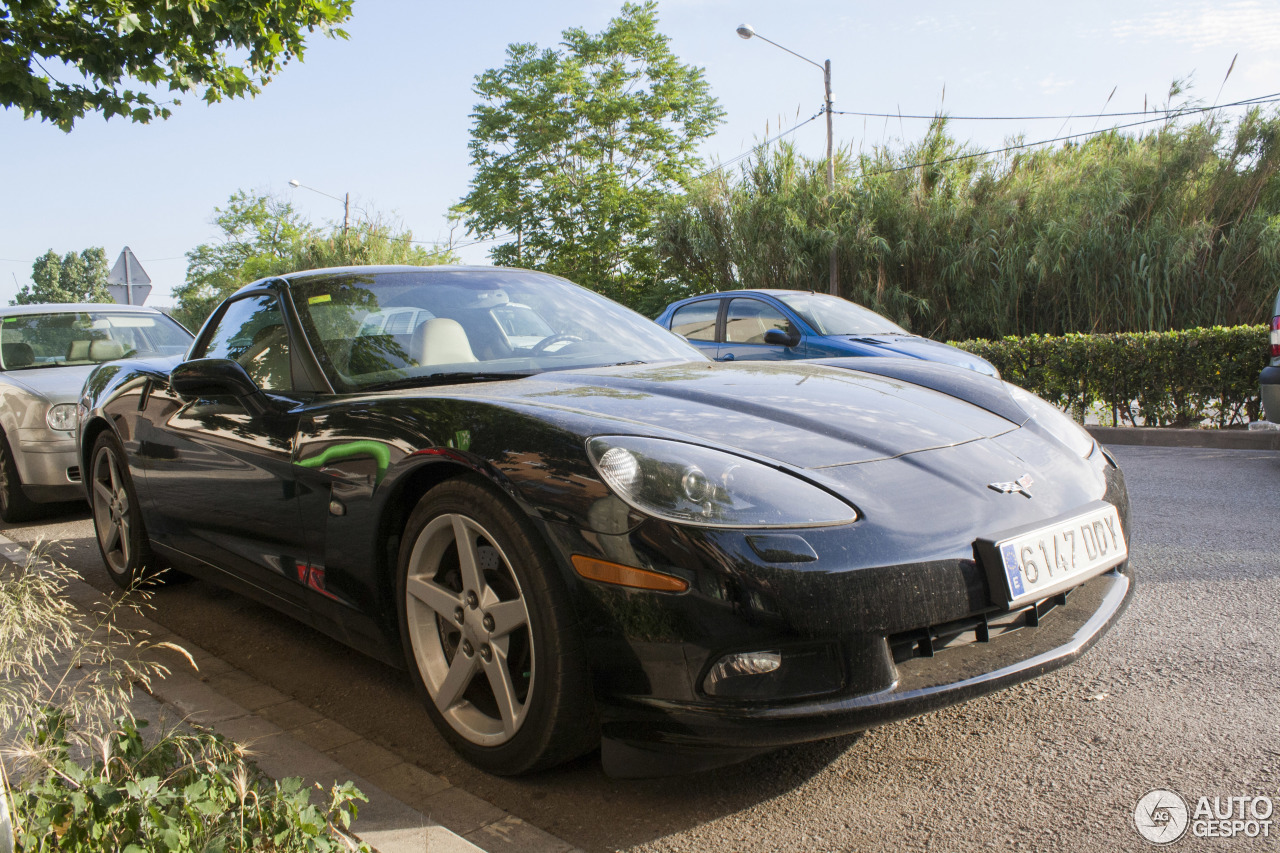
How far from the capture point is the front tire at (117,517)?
4.00 metres

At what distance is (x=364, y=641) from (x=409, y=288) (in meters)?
1.28

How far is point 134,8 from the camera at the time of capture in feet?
17.0

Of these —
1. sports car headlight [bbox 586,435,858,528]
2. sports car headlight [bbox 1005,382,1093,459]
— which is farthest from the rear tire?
sports car headlight [bbox 1005,382,1093,459]

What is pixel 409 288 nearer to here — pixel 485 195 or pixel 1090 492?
pixel 1090 492

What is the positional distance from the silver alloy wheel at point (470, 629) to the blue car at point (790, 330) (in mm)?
5676

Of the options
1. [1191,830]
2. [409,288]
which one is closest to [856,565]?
[1191,830]

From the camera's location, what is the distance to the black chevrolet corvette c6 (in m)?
1.88

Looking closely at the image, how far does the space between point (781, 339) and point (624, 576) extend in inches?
241

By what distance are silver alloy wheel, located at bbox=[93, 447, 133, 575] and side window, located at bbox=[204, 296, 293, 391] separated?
0.79m

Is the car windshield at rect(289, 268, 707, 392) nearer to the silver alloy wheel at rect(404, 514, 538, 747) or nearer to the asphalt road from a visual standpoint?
the silver alloy wheel at rect(404, 514, 538, 747)

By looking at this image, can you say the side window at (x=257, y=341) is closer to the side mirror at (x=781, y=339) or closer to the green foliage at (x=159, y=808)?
the green foliage at (x=159, y=808)

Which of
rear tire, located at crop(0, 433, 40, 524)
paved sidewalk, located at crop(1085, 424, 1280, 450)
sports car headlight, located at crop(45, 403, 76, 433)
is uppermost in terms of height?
sports car headlight, located at crop(45, 403, 76, 433)

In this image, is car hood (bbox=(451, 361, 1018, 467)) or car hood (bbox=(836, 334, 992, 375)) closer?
car hood (bbox=(451, 361, 1018, 467))

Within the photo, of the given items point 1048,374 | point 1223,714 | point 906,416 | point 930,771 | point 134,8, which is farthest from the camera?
point 1048,374
